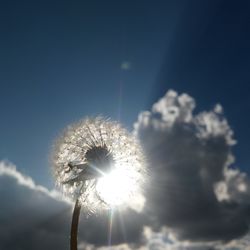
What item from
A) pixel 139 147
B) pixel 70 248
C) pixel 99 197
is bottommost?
pixel 70 248

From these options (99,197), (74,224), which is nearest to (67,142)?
(99,197)

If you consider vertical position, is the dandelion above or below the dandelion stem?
above

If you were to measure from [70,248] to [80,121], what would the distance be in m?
15.5

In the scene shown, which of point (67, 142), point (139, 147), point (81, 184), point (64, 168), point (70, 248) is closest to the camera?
point (70, 248)

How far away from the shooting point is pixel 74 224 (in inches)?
722

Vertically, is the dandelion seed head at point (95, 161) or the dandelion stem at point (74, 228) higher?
the dandelion seed head at point (95, 161)

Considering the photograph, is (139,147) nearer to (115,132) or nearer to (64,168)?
(115,132)

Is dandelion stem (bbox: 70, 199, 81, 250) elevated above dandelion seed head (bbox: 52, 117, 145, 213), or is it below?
below

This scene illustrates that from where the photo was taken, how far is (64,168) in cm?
2803

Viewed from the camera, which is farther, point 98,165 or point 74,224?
point 98,165

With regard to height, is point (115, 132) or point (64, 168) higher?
point (115, 132)

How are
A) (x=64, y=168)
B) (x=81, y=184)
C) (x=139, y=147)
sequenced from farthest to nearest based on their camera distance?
(x=139, y=147) < (x=64, y=168) < (x=81, y=184)

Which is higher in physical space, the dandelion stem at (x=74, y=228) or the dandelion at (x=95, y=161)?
the dandelion at (x=95, y=161)

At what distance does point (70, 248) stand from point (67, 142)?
1406cm
